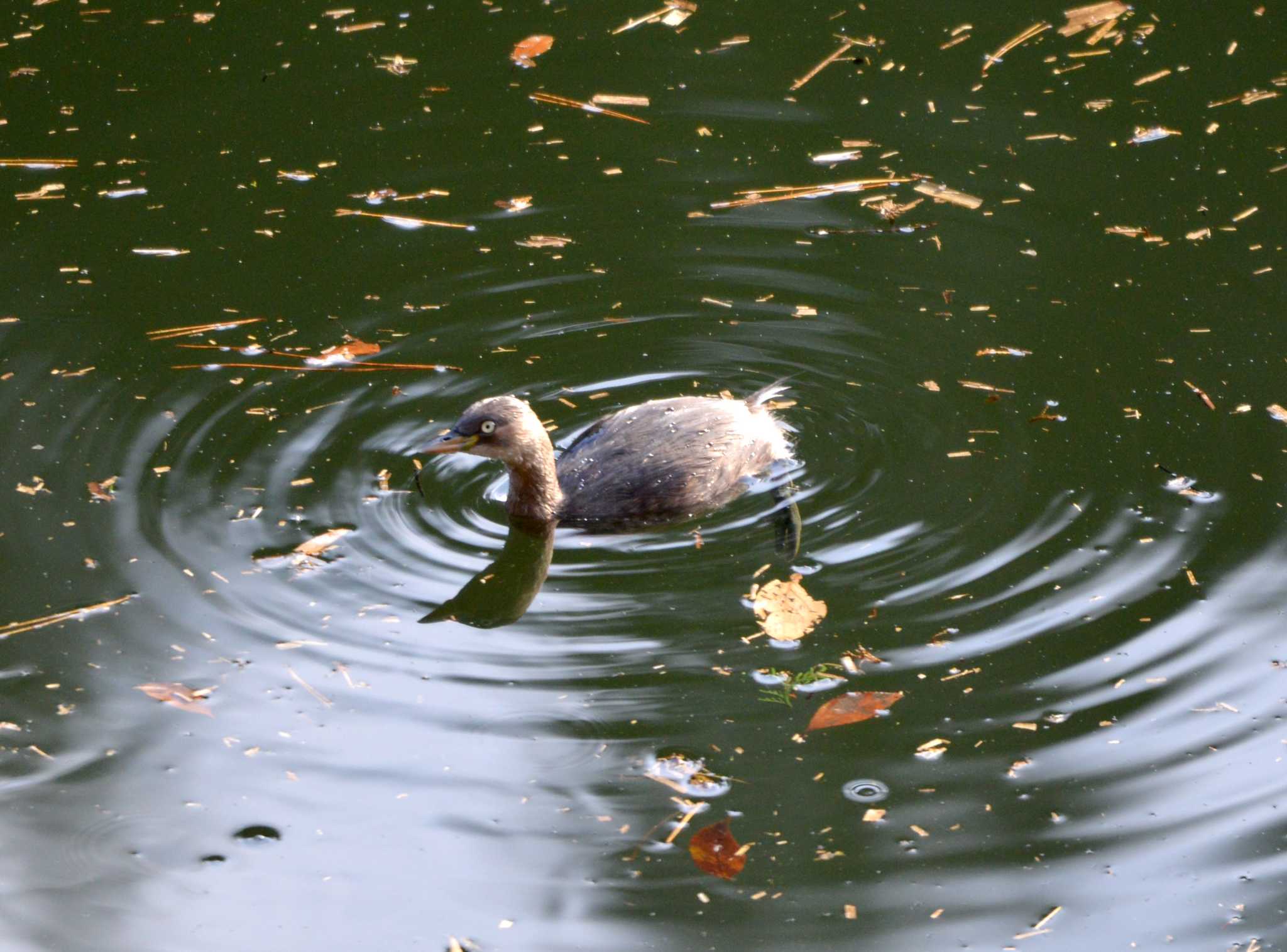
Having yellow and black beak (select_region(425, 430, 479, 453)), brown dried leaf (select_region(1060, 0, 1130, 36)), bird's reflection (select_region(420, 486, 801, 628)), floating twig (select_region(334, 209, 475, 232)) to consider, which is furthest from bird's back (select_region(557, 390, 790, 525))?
brown dried leaf (select_region(1060, 0, 1130, 36))

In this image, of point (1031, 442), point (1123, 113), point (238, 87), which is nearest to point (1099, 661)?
point (1031, 442)

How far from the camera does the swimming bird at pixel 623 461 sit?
6102mm

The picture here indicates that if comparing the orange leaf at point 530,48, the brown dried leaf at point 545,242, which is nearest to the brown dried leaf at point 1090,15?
the orange leaf at point 530,48

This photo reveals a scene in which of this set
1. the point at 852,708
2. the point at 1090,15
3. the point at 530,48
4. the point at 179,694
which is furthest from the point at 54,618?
the point at 1090,15

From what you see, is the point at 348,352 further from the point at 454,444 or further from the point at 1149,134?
the point at 1149,134

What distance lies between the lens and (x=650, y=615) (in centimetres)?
549

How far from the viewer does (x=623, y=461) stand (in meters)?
6.25

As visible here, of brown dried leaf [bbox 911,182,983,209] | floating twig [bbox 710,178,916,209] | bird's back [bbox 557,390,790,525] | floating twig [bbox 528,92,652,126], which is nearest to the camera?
bird's back [bbox 557,390,790,525]

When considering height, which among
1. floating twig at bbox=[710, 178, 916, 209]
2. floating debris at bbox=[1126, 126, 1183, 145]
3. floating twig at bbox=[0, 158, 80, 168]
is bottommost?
floating twig at bbox=[710, 178, 916, 209]

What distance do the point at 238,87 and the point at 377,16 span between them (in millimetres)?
1109

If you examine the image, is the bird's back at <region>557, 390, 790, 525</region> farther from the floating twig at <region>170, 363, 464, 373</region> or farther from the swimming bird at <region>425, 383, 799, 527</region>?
the floating twig at <region>170, 363, 464, 373</region>

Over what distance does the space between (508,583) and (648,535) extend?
2.03 feet

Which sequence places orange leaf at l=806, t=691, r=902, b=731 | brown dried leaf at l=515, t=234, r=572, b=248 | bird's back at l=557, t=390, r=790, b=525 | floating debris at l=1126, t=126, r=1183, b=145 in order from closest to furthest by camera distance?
1. orange leaf at l=806, t=691, r=902, b=731
2. bird's back at l=557, t=390, r=790, b=525
3. brown dried leaf at l=515, t=234, r=572, b=248
4. floating debris at l=1126, t=126, r=1183, b=145

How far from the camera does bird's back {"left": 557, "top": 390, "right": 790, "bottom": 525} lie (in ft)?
20.3
